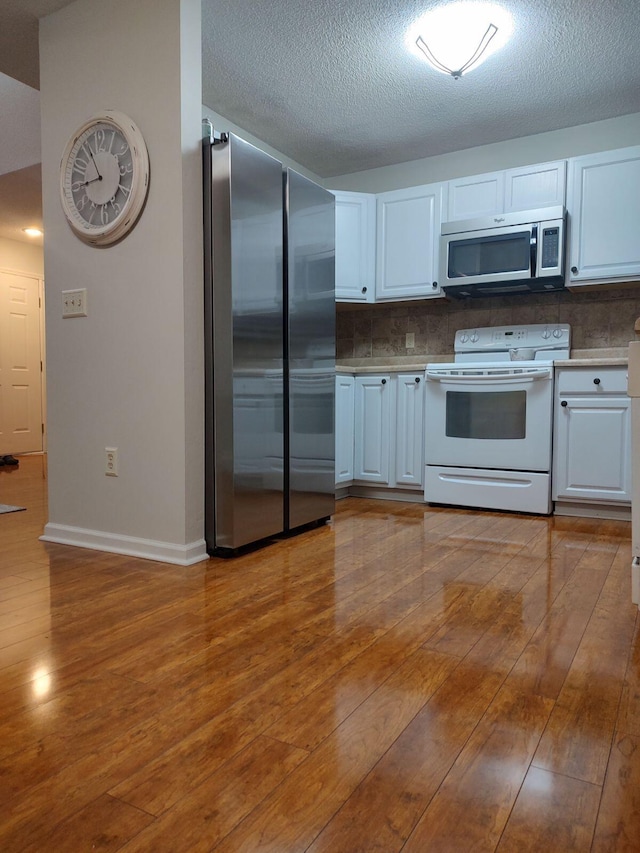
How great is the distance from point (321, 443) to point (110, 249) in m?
1.20

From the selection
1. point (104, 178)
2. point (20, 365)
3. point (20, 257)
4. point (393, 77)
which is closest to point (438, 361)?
point (393, 77)

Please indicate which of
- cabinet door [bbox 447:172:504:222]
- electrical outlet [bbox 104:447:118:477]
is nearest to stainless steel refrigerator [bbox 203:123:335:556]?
electrical outlet [bbox 104:447:118:477]

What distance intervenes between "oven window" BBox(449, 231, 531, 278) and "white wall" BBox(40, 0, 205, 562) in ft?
6.09

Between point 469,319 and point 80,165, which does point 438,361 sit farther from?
point 80,165

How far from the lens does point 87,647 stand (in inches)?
55.5

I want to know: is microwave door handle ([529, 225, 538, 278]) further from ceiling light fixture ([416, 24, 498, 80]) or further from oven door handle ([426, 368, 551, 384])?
ceiling light fixture ([416, 24, 498, 80])

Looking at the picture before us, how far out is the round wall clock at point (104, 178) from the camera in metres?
2.21

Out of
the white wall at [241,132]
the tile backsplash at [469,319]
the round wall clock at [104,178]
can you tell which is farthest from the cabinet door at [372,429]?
the round wall clock at [104,178]

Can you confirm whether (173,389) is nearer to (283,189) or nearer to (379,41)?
(283,189)

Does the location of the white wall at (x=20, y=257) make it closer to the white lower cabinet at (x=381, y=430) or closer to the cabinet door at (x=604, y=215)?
the white lower cabinet at (x=381, y=430)

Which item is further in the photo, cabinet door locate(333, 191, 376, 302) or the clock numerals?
cabinet door locate(333, 191, 376, 302)

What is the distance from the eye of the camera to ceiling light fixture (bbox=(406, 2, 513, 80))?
8.35 feet

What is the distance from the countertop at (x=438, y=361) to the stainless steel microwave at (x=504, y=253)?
43 centimetres

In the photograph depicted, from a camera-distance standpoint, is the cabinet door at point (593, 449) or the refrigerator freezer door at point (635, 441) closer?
the refrigerator freezer door at point (635, 441)
